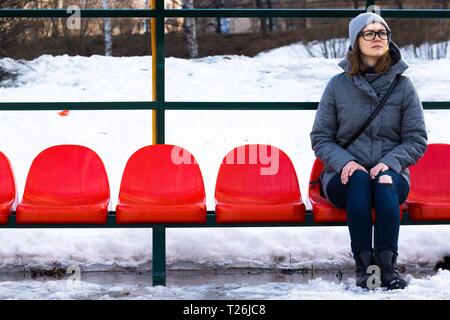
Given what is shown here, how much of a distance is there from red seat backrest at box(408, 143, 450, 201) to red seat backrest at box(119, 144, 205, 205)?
117cm

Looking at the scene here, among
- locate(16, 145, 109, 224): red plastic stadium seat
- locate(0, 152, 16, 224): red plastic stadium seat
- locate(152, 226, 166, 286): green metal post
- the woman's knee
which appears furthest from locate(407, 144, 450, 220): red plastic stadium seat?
locate(0, 152, 16, 224): red plastic stadium seat

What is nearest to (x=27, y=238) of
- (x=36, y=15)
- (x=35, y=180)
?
(x=35, y=180)

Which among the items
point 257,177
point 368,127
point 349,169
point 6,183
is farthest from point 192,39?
point 349,169

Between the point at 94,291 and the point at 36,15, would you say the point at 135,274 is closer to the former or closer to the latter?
the point at 94,291

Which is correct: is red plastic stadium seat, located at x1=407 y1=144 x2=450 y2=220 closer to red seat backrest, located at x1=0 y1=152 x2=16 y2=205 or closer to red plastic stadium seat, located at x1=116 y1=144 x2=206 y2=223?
red plastic stadium seat, located at x1=116 y1=144 x2=206 y2=223

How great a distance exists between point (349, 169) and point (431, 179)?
0.70m

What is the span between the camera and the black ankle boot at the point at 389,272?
4.80 metres

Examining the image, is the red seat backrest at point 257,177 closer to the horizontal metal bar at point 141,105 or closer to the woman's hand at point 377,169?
the horizontal metal bar at point 141,105

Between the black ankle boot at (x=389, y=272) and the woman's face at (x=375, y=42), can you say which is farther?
the woman's face at (x=375, y=42)

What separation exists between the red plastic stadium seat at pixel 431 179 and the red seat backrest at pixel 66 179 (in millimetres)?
1665

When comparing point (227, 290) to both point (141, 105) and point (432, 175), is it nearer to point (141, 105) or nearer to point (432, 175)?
point (141, 105)

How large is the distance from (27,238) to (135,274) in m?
0.72

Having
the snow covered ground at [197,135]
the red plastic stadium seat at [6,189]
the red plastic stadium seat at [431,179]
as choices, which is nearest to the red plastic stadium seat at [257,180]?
the snow covered ground at [197,135]
